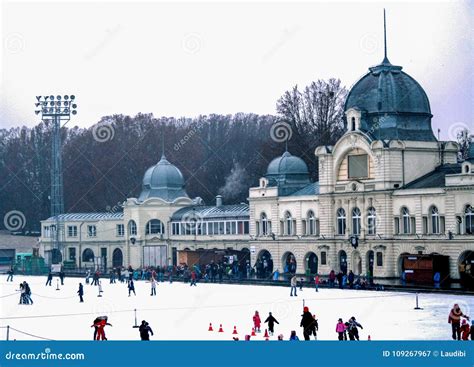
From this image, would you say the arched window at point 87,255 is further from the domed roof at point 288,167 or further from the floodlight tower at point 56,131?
the domed roof at point 288,167

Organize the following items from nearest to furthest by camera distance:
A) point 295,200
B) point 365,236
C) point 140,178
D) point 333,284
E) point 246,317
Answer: point 246,317 < point 333,284 < point 365,236 < point 295,200 < point 140,178

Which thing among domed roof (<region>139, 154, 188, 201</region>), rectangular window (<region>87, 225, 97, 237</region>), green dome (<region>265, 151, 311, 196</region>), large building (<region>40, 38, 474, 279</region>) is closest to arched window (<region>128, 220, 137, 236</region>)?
domed roof (<region>139, 154, 188, 201</region>)

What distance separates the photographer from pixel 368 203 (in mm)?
62531

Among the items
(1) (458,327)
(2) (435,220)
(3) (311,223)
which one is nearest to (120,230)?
(3) (311,223)

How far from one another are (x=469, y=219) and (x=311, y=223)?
44.2 ft

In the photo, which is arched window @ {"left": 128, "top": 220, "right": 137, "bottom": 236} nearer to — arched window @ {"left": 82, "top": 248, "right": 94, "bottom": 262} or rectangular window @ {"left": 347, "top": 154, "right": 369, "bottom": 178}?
arched window @ {"left": 82, "top": 248, "right": 94, "bottom": 262}

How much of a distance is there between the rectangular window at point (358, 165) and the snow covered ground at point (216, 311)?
1015 cm

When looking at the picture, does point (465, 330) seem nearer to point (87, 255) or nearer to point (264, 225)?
point (264, 225)

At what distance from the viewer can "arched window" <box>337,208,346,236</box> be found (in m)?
64.6

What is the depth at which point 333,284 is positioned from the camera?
184 feet

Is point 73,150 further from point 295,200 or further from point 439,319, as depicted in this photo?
point 439,319

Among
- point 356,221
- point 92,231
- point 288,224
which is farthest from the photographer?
point 92,231
